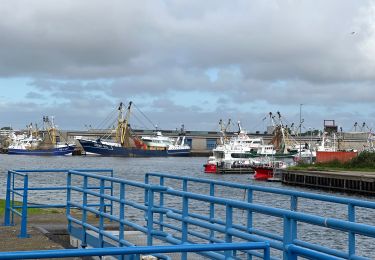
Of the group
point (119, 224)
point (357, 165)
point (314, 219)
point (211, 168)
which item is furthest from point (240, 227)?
point (211, 168)

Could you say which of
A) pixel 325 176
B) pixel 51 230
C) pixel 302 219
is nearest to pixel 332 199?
pixel 302 219

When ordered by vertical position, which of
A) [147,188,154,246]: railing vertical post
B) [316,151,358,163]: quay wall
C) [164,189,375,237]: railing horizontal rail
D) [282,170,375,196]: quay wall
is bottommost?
[282,170,375,196]: quay wall

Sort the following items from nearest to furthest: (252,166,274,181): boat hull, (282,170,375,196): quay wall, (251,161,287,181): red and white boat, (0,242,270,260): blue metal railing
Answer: (0,242,270,260): blue metal railing → (282,170,375,196): quay wall → (251,161,287,181): red and white boat → (252,166,274,181): boat hull

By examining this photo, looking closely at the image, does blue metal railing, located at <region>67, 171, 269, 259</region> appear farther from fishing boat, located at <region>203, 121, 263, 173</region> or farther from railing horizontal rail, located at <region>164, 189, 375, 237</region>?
fishing boat, located at <region>203, 121, 263, 173</region>

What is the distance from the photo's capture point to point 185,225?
9.77 metres

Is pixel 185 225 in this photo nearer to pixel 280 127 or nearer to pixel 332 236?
pixel 332 236

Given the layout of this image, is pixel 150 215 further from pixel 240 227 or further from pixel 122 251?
pixel 122 251

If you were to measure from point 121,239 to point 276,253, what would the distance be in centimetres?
559

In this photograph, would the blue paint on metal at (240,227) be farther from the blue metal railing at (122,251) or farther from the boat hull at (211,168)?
the boat hull at (211,168)

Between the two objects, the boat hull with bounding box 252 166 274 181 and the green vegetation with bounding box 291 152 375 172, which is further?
the boat hull with bounding box 252 166 274 181

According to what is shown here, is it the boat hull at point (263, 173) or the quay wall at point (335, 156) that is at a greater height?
the quay wall at point (335, 156)

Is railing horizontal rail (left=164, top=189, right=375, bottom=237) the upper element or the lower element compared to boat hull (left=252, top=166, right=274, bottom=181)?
upper

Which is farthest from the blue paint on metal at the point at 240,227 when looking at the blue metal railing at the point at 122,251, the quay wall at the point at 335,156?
the quay wall at the point at 335,156

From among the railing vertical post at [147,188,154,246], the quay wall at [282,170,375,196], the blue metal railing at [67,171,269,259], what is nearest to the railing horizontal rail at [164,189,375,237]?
the blue metal railing at [67,171,269,259]
